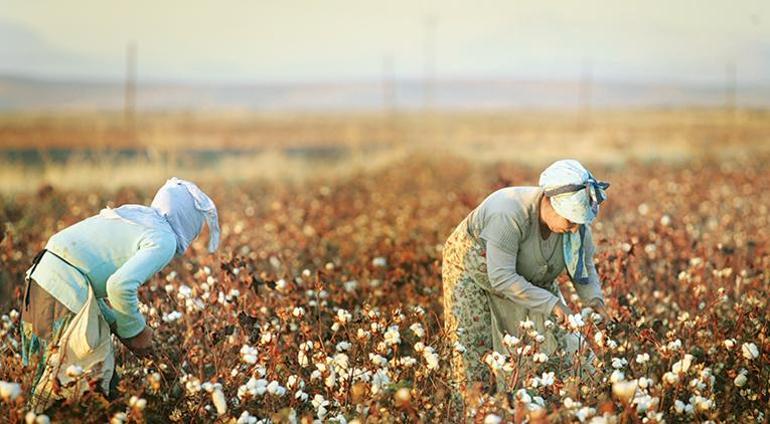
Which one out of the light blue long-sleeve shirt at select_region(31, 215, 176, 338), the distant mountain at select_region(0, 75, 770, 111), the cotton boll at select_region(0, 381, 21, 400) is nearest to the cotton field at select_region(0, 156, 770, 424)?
the cotton boll at select_region(0, 381, 21, 400)

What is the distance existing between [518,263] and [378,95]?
468ft

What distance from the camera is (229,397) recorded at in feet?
12.4

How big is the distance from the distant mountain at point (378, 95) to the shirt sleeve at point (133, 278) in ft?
392

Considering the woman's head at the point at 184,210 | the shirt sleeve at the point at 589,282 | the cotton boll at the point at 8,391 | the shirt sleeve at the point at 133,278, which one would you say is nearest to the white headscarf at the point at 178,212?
the woman's head at the point at 184,210

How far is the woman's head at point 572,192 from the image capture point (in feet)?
13.3

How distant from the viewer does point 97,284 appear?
380cm

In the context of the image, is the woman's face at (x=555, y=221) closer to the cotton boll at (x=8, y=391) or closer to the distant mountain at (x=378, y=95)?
the cotton boll at (x=8, y=391)

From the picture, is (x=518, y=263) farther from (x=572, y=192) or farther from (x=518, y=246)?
(x=572, y=192)

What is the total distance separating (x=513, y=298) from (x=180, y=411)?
163 cm

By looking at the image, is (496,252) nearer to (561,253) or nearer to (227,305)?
(561,253)

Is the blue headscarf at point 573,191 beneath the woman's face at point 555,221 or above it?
above

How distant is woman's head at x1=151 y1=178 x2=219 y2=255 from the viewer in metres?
3.91

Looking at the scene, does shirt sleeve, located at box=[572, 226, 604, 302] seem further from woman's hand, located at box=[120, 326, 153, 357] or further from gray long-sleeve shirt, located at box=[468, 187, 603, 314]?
woman's hand, located at box=[120, 326, 153, 357]

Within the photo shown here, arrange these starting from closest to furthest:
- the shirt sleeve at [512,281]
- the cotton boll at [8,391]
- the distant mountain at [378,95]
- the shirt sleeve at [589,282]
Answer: the cotton boll at [8,391] → the shirt sleeve at [512,281] → the shirt sleeve at [589,282] → the distant mountain at [378,95]
